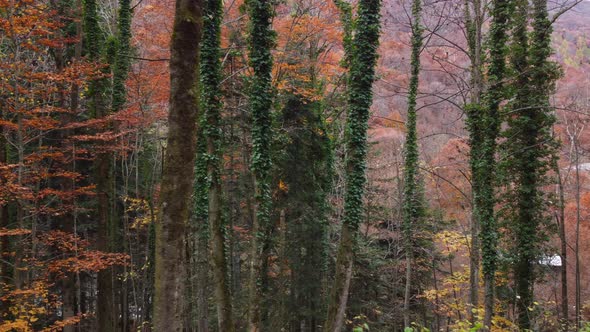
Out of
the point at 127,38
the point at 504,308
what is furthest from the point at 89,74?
the point at 504,308

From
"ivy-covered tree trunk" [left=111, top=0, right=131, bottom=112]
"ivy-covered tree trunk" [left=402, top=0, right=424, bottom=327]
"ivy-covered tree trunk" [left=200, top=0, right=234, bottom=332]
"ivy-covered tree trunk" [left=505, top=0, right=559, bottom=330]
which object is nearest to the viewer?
"ivy-covered tree trunk" [left=200, top=0, right=234, bottom=332]

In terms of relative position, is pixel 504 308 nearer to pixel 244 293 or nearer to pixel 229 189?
pixel 244 293

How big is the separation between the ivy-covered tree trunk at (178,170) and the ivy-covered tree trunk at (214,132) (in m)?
5.40

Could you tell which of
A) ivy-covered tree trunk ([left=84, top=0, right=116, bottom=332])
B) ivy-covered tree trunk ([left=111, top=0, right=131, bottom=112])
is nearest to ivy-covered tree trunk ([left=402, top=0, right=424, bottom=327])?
ivy-covered tree trunk ([left=84, top=0, right=116, bottom=332])

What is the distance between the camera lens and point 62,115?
14820mm

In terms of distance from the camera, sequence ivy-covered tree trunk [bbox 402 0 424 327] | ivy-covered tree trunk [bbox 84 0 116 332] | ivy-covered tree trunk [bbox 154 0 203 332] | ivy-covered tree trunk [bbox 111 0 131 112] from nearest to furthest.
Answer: ivy-covered tree trunk [bbox 154 0 203 332] < ivy-covered tree trunk [bbox 84 0 116 332] < ivy-covered tree trunk [bbox 111 0 131 112] < ivy-covered tree trunk [bbox 402 0 424 327]

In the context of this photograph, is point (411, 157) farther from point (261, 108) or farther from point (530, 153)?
point (261, 108)

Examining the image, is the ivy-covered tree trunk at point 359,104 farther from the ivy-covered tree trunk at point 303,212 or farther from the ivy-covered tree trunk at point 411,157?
the ivy-covered tree trunk at point 303,212

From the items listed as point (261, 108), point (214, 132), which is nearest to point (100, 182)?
point (214, 132)

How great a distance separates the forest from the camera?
9.67 m

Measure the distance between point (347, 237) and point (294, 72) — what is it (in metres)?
8.24

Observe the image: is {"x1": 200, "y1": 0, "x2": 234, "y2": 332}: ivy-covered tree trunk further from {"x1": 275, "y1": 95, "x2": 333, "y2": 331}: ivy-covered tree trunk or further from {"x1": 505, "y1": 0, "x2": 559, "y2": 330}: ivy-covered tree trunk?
{"x1": 505, "y1": 0, "x2": 559, "y2": 330}: ivy-covered tree trunk

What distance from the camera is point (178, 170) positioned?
4527 mm

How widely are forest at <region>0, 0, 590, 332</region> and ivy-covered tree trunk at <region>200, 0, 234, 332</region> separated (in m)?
0.05
